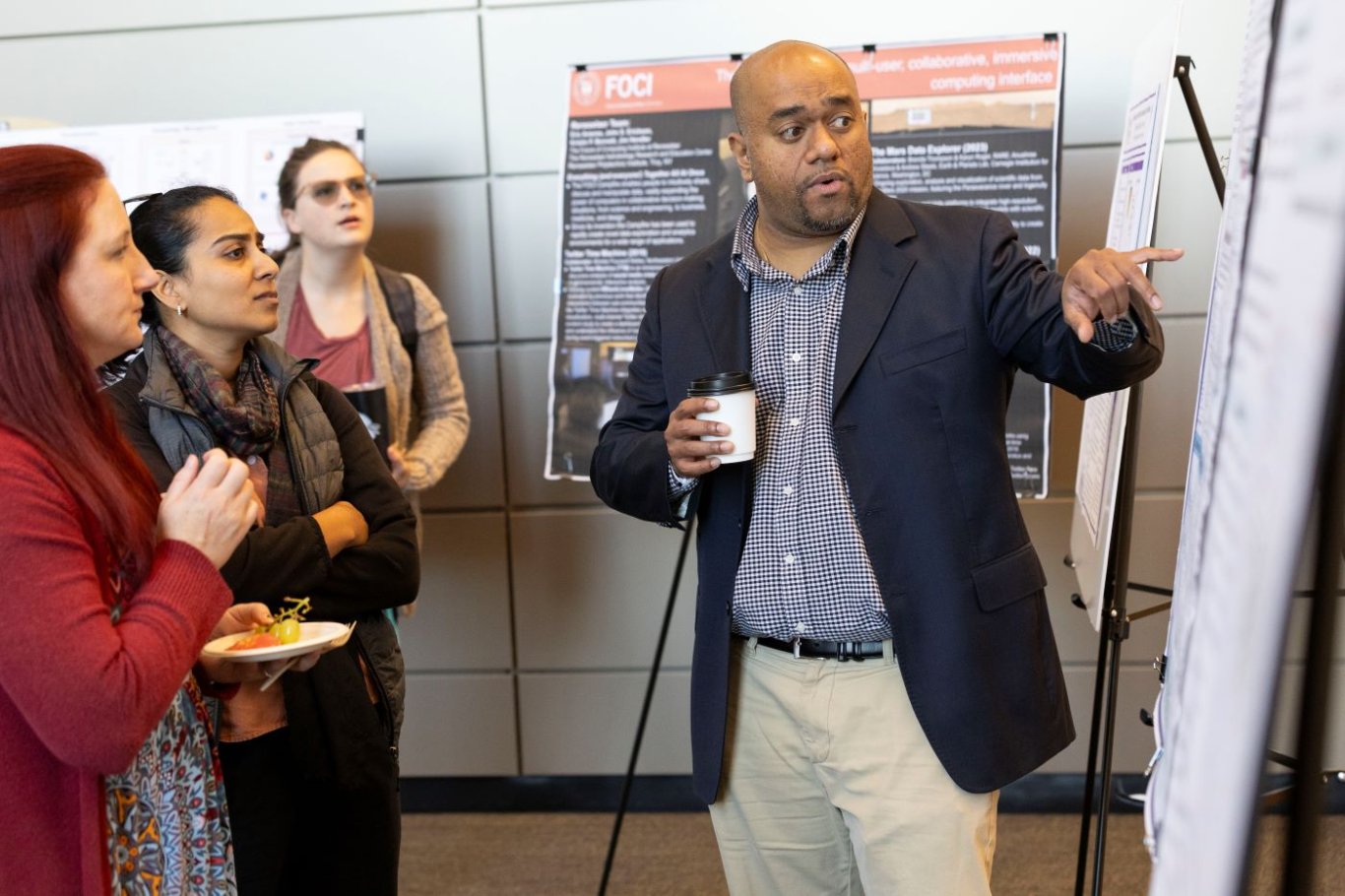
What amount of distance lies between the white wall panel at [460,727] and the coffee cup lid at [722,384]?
2.41m

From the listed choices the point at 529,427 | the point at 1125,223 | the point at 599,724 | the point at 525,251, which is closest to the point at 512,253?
the point at 525,251

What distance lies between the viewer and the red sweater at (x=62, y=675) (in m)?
1.15

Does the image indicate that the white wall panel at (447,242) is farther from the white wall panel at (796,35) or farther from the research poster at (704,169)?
the research poster at (704,169)

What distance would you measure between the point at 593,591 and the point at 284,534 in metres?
1.97

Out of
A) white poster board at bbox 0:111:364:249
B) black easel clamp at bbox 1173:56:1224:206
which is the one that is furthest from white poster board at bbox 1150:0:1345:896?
white poster board at bbox 0:111:364:249

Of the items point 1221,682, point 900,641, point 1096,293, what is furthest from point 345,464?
point 1221,682

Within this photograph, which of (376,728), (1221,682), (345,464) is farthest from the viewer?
(345,464)

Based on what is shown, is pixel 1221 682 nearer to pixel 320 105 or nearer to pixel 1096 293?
pixel 1096 293

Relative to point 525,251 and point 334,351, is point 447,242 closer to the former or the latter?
point 525,251

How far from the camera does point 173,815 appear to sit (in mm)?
1398

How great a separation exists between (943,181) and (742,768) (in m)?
1.66

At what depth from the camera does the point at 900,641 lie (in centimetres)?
165

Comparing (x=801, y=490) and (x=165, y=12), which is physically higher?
(x=165, y=12)

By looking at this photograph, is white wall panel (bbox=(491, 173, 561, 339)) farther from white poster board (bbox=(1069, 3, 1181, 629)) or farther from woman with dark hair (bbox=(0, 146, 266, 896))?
woman with dark hair (bbox=(0, 146, 266, 896))
